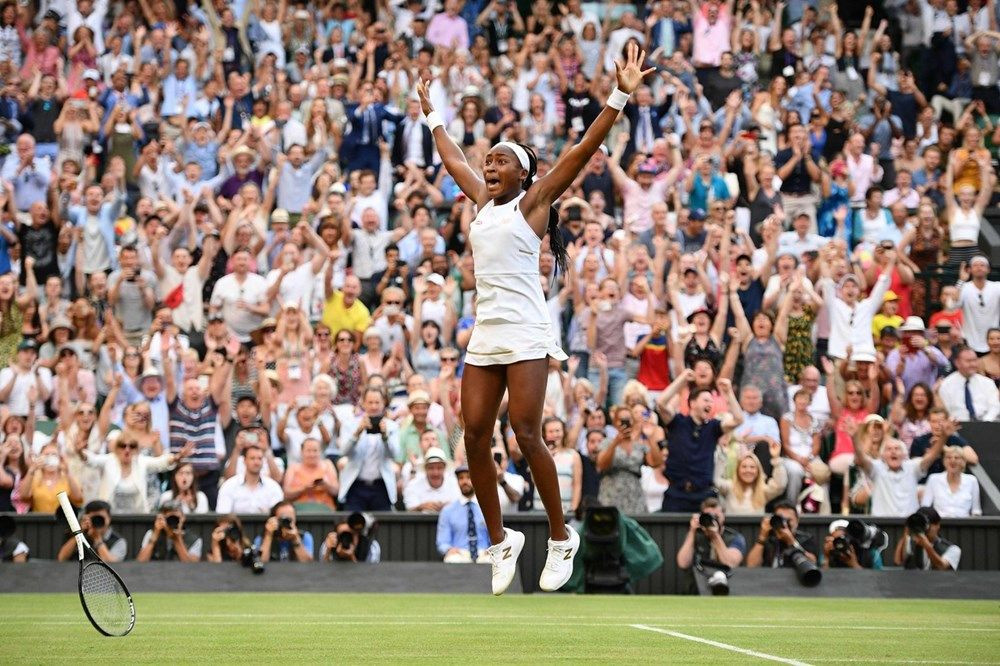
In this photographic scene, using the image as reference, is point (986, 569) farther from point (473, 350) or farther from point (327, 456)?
point (473, 350)

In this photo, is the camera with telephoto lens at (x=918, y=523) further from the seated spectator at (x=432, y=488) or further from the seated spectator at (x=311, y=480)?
the seated spectator at (x=311, y=480)

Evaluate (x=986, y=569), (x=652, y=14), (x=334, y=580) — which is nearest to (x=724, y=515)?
(x=986, y=569)

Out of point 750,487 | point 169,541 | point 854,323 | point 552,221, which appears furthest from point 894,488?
point 552,221

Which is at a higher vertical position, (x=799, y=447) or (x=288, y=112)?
(x=288, y=112)

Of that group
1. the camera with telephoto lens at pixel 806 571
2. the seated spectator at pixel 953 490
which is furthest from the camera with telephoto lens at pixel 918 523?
the seated spectator at pixel 953 490

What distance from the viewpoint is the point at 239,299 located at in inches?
708

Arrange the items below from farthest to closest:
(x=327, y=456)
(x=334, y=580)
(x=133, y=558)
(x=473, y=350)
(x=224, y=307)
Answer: (x=224, y=307)
(x=327, y=456)
(x=133, y=558)
(x=334, y=580)
(x=473, y=350)

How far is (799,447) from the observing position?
16.4 m

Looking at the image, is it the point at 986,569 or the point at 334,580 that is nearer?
the point at 334,580

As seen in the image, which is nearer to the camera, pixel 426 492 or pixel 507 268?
pixel 507 268

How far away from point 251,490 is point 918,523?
601 cm

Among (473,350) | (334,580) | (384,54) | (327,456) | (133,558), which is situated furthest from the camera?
(384,54)

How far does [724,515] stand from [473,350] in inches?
270

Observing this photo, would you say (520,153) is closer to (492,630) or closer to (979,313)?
(492,630)
